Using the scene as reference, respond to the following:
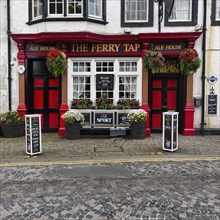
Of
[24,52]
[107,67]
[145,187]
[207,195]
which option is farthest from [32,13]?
[207,195]

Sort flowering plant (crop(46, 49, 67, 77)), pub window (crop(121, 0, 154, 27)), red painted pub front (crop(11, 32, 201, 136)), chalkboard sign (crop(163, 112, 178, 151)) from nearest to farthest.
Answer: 1. chalkboard sign (crop(163, 112, 178, 151))
2. flowering plant (crop(46, 49, 67, 77))
3. red painted pub front (crop(11, 32, 201, 136))
4. pub window (crop(121, 0, 154, 27))

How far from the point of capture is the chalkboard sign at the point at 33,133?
743 centimetres

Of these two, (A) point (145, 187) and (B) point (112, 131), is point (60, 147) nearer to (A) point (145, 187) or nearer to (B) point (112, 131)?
(B) point (112, 131)

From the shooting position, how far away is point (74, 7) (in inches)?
420

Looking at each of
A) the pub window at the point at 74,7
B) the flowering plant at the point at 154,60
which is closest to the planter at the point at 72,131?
the flowering plant at the point at 154,60

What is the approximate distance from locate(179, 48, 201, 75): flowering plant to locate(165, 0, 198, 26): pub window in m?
1.26

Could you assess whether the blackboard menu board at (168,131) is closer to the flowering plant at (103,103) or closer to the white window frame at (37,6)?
the flowering plant at (103,103)

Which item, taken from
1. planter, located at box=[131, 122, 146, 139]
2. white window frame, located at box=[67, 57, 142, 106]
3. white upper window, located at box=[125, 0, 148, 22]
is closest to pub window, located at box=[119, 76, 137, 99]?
white window frame, located at box=[67, 57, 142, 106]

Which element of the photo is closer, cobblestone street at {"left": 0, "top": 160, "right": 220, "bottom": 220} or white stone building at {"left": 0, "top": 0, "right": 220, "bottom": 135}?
cobblestone street at {"left": 0, "top": 160, "right": 220, "bottom": 220}

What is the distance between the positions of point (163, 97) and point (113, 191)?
23.6 feet

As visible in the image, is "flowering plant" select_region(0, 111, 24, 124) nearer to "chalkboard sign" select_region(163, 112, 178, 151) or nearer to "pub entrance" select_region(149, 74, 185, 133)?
"pub entrance" select_region(149, 74, 185, 133)

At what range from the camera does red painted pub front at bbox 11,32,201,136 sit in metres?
10.8

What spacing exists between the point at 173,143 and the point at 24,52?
698cm

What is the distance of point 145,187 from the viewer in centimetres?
521
